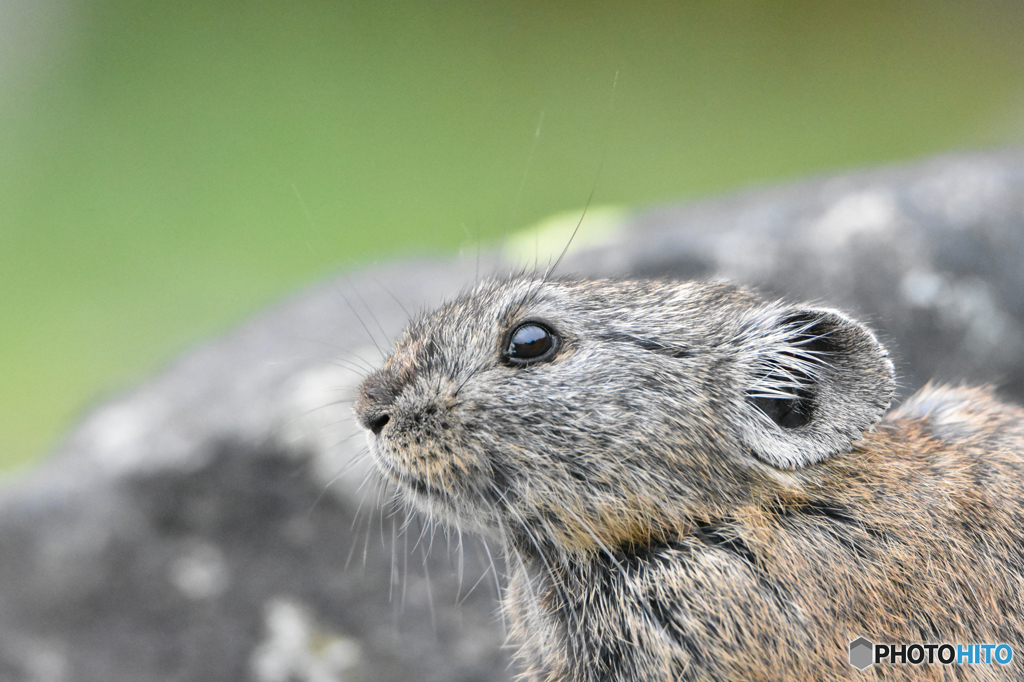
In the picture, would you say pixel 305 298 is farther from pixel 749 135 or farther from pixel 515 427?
pixel 749 135

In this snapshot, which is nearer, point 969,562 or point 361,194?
point 969,562

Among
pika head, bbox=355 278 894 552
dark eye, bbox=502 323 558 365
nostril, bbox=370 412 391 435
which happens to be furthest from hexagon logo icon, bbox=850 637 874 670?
nostril, bbox=370 412 391 435

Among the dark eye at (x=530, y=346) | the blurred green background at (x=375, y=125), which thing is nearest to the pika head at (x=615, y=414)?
the dark eye at (x=530, y=346)

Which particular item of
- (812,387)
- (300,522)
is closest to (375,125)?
(300,522)

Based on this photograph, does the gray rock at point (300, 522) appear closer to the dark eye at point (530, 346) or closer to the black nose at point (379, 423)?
the black nose at point (379, 423)

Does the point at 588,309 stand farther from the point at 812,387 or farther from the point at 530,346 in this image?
the point at 812,387

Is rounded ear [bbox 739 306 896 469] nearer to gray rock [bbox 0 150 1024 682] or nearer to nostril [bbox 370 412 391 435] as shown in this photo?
nostril [bbox 370 412 391 435]

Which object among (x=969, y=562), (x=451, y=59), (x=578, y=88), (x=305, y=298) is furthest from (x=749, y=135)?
(x=969, y=562)
